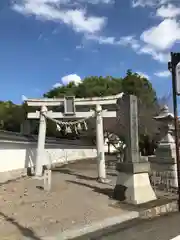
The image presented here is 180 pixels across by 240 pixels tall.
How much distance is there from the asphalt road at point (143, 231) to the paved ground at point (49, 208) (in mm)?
621

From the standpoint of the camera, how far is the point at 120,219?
22.9 feet

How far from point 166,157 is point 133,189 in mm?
3928

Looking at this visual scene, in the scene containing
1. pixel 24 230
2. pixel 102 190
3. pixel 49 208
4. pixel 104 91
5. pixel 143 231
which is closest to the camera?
pixel 24 230

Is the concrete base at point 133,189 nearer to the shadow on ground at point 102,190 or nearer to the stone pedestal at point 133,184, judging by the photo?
the stone pedestal at point 133,184

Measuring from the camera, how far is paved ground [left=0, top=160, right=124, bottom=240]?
237 inches

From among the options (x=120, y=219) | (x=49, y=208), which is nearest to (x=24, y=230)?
(x=49, y=208)

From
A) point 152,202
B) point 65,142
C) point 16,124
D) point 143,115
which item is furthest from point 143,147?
point 152,202

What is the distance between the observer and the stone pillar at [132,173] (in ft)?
29.3

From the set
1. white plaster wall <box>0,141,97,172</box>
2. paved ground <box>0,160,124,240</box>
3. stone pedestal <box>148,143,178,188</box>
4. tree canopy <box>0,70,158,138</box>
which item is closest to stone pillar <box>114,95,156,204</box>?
paved ground <box>0,160,124,240</box>

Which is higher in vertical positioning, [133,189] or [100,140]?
[100,140]

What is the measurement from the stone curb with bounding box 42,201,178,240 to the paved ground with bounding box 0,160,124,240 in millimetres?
270

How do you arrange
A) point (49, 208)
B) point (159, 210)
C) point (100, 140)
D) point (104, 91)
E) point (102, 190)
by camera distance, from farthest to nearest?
point (104, 91) < point (100, 140) < point (102, 190) < point (159, 210) < point (49, 208)

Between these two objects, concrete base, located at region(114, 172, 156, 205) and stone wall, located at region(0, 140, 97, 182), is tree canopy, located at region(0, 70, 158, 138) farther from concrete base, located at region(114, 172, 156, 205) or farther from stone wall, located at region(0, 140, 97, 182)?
concrete base, located at region(114, 172, 156, 205)

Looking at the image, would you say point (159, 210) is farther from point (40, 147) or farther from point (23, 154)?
point (23, 154)
